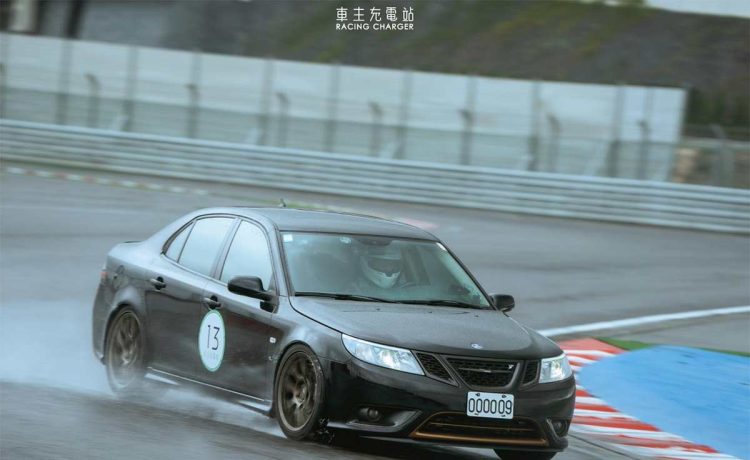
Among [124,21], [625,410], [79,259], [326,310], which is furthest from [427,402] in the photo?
[124,21]

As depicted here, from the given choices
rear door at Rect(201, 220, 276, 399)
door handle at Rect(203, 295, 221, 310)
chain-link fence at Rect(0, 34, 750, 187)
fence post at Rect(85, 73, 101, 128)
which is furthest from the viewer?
fence post at Rect(85, 73, 101, 128)

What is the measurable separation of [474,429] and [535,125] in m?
22.2

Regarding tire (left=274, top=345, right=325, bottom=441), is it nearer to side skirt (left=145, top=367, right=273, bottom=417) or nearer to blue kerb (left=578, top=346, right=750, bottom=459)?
side skirt (left=145, top=367, right=273, bottom=417)

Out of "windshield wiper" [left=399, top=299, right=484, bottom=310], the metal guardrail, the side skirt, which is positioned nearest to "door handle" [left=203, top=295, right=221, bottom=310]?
the side skirt

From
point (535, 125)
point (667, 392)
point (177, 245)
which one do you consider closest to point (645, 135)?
point (535, 125)

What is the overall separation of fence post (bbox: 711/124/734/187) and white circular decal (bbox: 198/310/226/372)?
1923 centimetres

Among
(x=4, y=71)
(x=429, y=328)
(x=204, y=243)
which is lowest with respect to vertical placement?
(x=429, y=328)

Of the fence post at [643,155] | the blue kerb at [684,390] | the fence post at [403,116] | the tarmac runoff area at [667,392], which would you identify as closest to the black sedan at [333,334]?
the tarmac runoff area at [667,392]

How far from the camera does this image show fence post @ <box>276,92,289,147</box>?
3009 cm

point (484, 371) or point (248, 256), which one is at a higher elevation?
point (248, 256)

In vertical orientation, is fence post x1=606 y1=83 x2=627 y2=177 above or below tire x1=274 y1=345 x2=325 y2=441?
above

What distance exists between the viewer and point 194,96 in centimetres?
3148

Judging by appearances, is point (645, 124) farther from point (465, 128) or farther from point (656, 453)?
point (656, 453)

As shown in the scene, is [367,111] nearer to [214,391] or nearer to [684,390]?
[684,390]
